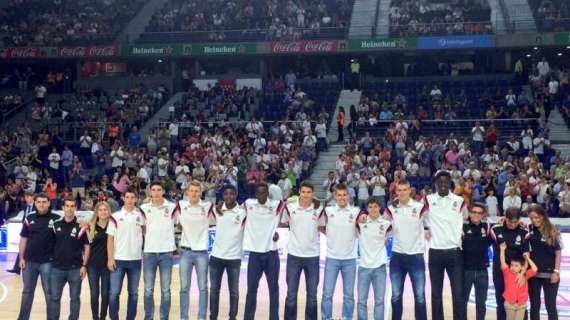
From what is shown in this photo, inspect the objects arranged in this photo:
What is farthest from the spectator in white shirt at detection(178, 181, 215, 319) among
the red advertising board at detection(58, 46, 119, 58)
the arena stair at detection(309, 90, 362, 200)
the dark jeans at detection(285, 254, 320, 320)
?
the red advertising board at detection(58, 46, 119, 58)

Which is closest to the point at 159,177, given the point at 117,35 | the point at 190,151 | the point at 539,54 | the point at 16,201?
the point at 190,151

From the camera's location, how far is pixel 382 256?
11.0 meters

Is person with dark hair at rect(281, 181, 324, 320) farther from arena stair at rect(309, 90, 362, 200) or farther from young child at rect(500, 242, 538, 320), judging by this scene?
arena stair at rect(309, 90, 362, 200)

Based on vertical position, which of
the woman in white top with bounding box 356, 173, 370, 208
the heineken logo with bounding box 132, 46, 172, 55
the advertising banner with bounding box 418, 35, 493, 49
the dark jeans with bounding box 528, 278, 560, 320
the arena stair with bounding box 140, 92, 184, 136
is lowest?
the dark jeans with bounding box 528, 278, 560, 320

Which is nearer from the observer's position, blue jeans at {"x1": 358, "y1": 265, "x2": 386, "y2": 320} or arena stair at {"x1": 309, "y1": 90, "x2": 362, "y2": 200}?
blue jeans at {"x1": 358, "y1": 265, "x2": 386, "y2": 320}

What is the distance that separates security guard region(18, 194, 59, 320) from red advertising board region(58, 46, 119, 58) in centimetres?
2784

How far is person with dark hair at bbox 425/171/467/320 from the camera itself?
10836mm

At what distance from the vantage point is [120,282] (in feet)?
36.4

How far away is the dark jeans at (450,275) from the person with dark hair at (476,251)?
3.6 inches

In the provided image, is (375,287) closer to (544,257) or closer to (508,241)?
(508,241)

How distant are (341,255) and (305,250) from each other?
0.49 meters

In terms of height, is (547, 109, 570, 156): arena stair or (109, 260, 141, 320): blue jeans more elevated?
(547, 109, 570, 156): arena stair

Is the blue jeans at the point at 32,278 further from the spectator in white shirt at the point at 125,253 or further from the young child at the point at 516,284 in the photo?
the young child at the point at 516,284

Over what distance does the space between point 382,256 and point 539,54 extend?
29.2m
